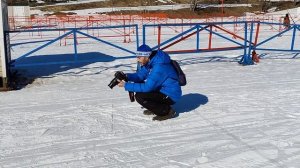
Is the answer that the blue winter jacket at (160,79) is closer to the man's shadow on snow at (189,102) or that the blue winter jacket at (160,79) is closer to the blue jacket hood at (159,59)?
the blue jacket hood at (159,59)

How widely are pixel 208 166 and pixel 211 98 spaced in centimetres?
320

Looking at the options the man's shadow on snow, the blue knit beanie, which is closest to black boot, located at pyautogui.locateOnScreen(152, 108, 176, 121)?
the man's shadow on snow

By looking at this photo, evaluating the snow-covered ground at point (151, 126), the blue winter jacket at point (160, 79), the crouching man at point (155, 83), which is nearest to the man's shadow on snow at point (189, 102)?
the snow-covered ground at point (151, 126)

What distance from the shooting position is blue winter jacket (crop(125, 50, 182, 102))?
5.26m

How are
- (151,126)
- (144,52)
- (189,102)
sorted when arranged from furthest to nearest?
(189,102)
(151,126)
(144,52)

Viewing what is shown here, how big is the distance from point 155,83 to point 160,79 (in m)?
0.09

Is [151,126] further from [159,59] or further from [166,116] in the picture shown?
[159,59]

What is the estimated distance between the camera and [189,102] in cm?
700

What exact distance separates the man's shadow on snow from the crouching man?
0.60 metres

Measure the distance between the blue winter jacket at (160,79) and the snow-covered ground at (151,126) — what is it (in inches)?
21.2

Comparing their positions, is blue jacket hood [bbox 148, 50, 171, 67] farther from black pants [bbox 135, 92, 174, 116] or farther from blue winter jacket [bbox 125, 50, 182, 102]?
black pants [bbox 135, 92, 174, 116]

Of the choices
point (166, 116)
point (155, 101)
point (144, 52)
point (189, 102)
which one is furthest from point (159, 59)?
point (189, 102)

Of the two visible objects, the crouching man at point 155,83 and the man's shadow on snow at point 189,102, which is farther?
the man's shadow on snow at point 189,102

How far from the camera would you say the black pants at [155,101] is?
551cm
